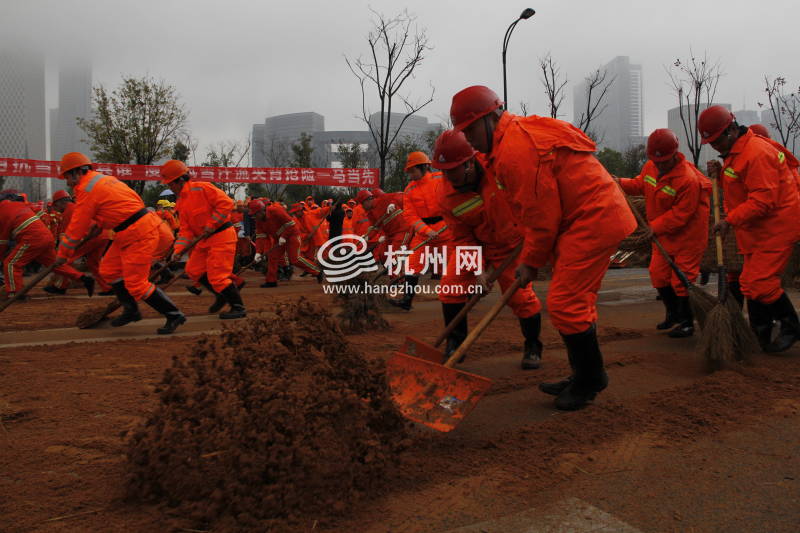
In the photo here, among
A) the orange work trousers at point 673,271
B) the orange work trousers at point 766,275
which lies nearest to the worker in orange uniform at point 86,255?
the orange work trousers at point 673,271

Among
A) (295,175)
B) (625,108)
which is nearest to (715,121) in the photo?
(295,175)

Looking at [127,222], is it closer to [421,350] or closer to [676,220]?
[421,350]

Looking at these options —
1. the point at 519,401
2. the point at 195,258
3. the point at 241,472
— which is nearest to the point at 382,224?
the point at 195,258

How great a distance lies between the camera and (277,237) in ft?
42.2

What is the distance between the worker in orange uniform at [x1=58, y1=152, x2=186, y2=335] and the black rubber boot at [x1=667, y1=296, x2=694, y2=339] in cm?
528

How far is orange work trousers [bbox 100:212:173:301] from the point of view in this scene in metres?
6.48

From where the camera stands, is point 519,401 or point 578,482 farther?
point 519,401

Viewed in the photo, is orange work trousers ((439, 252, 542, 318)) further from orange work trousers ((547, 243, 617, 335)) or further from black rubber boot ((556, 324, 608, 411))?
orange work trousers ((547, 243, 617, 335))

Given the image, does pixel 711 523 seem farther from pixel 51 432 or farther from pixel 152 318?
pixel 152 318

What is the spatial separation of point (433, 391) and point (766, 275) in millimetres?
3442

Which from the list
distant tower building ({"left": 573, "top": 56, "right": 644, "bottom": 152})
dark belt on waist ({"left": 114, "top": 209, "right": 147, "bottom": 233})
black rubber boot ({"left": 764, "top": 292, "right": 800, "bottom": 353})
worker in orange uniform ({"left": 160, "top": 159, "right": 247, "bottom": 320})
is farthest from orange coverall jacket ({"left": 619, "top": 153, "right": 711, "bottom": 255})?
distant tower building ({"left": 573, "top": 56, "right": 644, "bottom": 152})

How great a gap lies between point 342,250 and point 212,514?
10.1 m

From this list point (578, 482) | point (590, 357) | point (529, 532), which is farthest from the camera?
point (590, 357)

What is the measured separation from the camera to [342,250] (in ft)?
40.2
